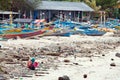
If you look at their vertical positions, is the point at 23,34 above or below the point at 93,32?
above

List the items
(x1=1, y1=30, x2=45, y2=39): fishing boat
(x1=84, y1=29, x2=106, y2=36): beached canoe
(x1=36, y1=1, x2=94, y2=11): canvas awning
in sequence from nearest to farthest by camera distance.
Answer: (x1=1, y1=30, x2=45, y2=39): fishing boat < (x1=84, y1=29, x2=106, y2=36): beached canoe < (x1=36, y1=1, x2=94, y2=11): canvas awning

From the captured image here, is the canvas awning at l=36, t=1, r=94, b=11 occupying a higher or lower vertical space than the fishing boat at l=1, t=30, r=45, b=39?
higher

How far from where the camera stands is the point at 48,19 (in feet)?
203

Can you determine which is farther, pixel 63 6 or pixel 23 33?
pixel 63 6

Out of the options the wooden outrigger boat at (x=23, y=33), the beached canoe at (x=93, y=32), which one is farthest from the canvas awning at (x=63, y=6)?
the wooden outrigger boat at (x=23, y=33)

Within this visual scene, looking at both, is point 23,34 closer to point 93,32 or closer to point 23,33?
point 23,33

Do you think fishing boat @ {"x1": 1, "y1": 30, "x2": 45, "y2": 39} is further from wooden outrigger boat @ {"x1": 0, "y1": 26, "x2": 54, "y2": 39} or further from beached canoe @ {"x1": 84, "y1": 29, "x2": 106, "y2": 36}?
beached canoe @ {"x1": 84, "y1": 29, "x2": 106, "y2": 36}

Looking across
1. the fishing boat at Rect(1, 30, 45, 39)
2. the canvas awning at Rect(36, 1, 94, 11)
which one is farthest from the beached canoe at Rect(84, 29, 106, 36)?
the canvas awning at Rect(36, 1, 94, 11)

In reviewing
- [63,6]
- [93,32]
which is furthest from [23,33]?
[63,6]

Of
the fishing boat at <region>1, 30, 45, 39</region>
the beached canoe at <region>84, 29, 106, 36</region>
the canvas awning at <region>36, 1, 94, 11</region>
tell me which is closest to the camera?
the fishing boat at <region>1, 30, 45, 39</region>

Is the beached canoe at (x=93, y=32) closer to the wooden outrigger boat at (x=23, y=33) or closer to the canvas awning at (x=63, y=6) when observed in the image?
the wooden outrigger boat at (x=23, y=33)

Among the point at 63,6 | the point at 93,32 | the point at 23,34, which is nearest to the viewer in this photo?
the point at 23,34

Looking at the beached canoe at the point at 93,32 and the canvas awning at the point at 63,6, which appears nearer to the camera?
the beached canoe at the point at 93,32

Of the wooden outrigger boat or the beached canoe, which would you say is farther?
the beached canoe
